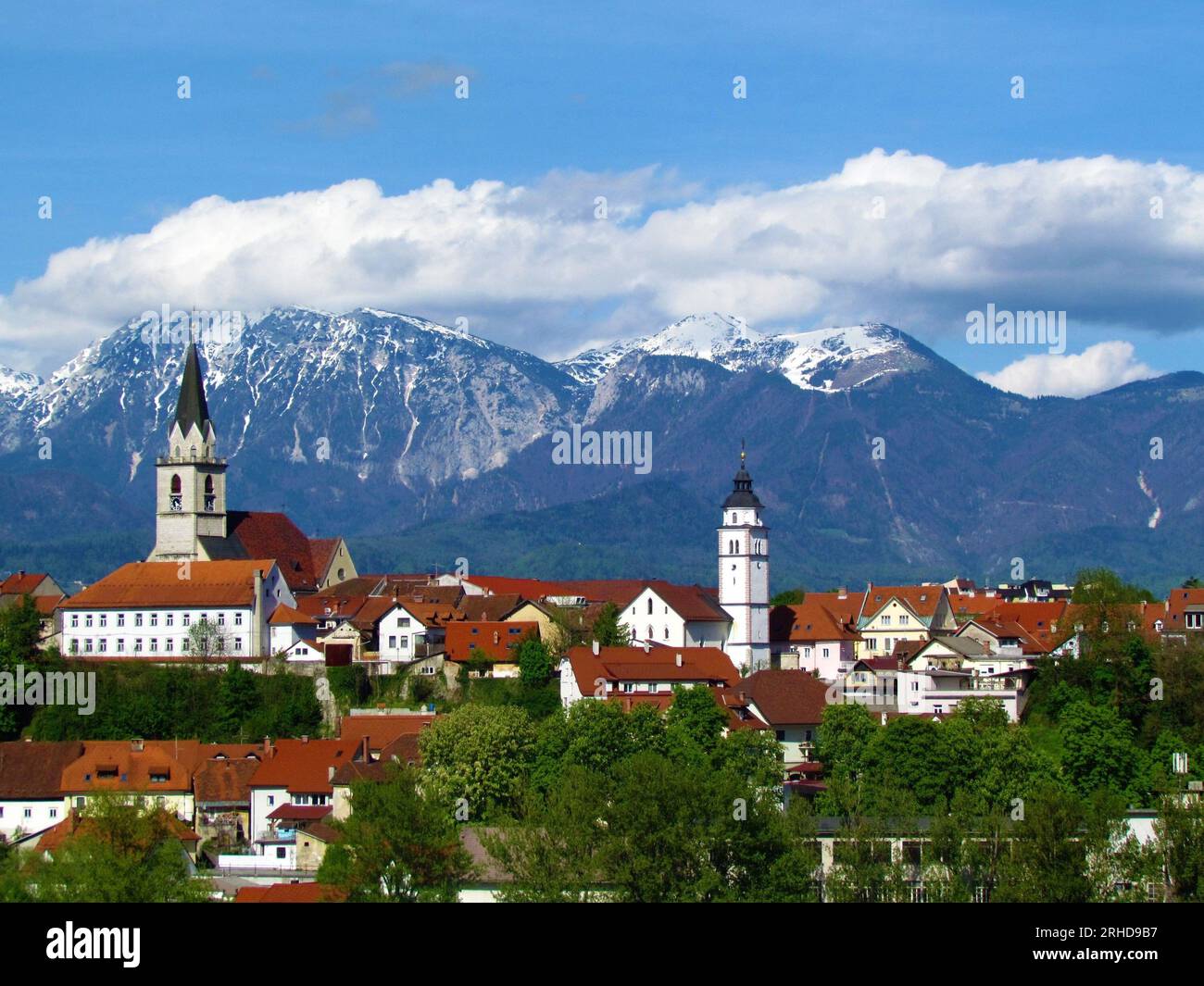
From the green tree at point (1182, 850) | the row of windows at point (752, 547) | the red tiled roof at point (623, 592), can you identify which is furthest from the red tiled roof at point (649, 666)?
the green tree at point (1182, 850)

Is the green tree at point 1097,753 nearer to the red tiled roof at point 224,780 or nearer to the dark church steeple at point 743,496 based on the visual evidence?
the red tiled roof at point 224,780

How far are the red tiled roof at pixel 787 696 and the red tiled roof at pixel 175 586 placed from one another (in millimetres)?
24199

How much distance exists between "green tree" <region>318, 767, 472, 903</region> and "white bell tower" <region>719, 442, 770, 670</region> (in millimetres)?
44753

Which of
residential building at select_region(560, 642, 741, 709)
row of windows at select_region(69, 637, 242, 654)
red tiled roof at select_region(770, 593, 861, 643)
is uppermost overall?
red tiled roof at select_region(770, 593, 861, 643)

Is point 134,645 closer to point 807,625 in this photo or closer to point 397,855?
point 807,625

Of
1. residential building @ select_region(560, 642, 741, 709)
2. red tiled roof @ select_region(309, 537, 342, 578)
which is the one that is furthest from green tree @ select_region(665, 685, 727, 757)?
red tiled roof @ select_region(309, 537, 342, 578)

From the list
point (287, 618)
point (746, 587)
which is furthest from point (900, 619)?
point (287, 618)

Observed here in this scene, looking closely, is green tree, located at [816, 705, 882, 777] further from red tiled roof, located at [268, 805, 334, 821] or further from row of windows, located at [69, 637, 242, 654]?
row of windows, located at [69, 637, 242, 654]

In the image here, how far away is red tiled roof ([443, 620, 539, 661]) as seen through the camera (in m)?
84.9

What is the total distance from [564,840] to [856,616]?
5645cm

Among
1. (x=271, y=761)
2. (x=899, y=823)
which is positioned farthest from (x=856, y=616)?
(x=899, y=823)

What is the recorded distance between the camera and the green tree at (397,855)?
154 feet
